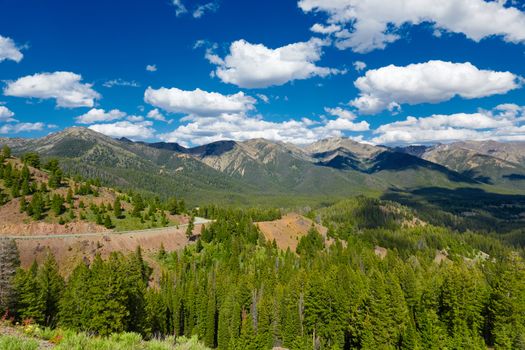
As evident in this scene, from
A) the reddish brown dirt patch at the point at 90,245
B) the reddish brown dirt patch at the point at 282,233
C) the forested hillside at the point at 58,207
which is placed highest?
the forested hillside at the point at 58,207

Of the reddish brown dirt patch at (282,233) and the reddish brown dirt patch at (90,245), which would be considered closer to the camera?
the reddish brown dirt patch at (90,245)

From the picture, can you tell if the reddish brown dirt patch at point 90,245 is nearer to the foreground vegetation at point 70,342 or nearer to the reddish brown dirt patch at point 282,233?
the reddish brown dirt patch at point 282,233

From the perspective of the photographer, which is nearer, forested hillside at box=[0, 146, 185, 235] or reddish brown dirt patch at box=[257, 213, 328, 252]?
forested hillside at box=[0, 146, 185, 235]

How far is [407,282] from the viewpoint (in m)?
82.6

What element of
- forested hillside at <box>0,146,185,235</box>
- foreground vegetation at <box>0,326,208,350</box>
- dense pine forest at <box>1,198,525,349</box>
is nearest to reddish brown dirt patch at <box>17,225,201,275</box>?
forested hillside at <box>0,146,185,235</box>

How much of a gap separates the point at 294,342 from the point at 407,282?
33.4 m

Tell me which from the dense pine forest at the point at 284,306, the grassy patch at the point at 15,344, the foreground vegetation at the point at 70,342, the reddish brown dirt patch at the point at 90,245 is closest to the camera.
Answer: the grassy patch at the point at 15,344

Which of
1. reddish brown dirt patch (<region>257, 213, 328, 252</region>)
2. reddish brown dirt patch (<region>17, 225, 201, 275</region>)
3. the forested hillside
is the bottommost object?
reddish brown dirt patch (<region>257, 213, 328, 252</region>)

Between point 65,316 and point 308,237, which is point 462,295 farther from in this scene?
point 308,237

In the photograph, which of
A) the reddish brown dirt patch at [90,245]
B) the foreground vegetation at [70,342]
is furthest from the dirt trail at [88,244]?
the foreground vegetation at [70,342]

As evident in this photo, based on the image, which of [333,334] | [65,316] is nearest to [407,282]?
[333,334]

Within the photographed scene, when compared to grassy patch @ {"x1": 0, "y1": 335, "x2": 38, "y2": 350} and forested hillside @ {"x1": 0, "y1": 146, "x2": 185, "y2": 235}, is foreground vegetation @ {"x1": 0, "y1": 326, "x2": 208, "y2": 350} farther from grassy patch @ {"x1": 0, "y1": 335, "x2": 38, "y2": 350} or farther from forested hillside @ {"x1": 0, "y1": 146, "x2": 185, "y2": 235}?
forested hillside @ {"x1": 0, "y1": 146, "x2": 185, "y2": 235}

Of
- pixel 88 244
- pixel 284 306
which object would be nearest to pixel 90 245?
pixel 88 244

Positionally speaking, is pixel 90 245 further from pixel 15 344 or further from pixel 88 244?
pixel 15 344
